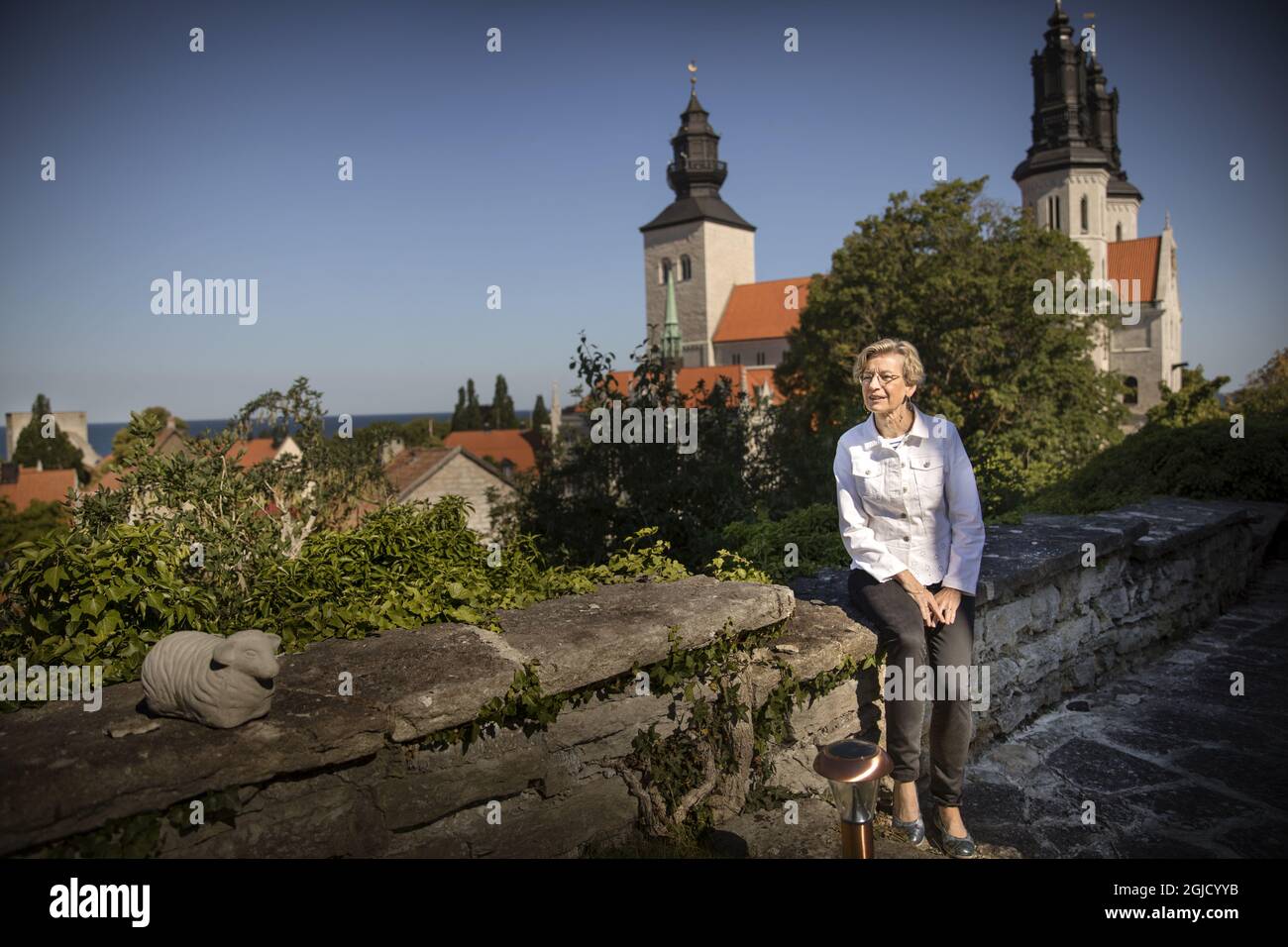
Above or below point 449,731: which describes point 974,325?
above

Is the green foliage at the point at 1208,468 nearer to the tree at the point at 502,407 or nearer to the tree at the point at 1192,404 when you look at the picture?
the tree at the point at 1192,404

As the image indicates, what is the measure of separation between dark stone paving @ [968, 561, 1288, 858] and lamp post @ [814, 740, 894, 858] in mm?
988

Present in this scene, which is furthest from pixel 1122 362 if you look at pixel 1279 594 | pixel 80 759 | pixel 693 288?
pixel 80 759

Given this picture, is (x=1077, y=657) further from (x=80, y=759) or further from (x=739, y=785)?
(x=80, y=759)

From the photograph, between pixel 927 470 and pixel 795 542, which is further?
pixel 795 542

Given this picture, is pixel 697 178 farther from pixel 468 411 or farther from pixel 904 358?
pixel 904 358

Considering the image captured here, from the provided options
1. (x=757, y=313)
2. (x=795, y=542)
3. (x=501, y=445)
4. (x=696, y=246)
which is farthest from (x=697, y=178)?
(x=795, y=542)

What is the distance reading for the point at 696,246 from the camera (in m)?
69.4

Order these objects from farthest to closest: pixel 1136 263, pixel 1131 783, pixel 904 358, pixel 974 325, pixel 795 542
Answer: pixel 1136 263, pixel 974 325, pixel 795 542, pixel 1131 783, pixel 904 358

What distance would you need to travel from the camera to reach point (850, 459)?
356 centimetres

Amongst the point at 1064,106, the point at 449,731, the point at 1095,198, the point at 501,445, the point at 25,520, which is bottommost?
the point at 25,520

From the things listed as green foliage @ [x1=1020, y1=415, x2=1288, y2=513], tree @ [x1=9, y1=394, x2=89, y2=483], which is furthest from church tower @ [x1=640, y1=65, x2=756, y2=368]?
green foliage @ [x1=1020, y1=415, x2=1288, y2=513]

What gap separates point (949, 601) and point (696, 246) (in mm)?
68590
